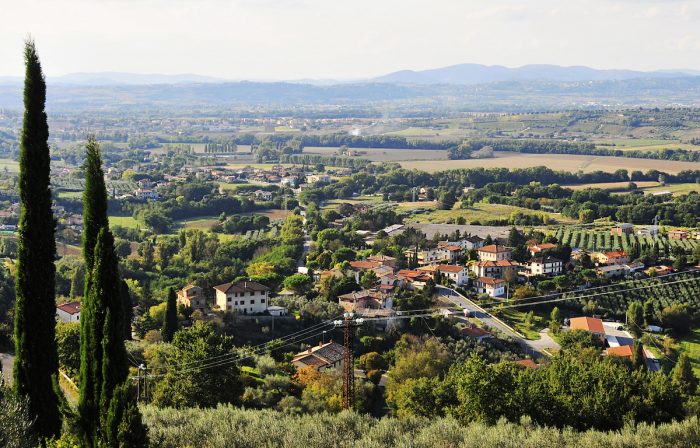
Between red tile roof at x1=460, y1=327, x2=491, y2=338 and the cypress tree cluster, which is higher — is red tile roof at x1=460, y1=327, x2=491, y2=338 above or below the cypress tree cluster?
below

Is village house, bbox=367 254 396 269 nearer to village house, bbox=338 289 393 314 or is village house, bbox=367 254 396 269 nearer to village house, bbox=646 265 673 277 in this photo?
village house, bbox=338 289 393 314

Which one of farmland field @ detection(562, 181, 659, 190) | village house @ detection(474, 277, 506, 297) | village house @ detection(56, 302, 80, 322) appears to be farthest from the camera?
farmland field @ detection(562, 181, 659, 190)

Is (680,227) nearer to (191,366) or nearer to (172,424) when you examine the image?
(191,366)

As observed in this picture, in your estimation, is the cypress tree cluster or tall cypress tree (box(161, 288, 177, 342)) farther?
tall cypress tree (box(161, 288, 177, 342))

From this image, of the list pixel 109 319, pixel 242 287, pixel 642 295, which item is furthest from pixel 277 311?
pixel 109 319

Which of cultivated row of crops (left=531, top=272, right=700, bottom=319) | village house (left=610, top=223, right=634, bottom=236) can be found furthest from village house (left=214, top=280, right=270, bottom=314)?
village house (left=610, top=223, right=634, bottom=236)

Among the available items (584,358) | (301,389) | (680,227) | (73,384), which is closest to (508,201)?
(680,227)

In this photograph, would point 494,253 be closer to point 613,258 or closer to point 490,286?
point 490,286
